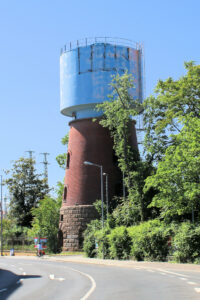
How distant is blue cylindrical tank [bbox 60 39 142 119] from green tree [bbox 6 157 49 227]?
27.8 meters

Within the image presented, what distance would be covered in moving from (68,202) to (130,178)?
746cm

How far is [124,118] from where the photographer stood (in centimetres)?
4525

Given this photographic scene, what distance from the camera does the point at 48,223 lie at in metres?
56.2

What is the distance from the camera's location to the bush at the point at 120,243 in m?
36.2

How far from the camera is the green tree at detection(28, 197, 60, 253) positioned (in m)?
53.9

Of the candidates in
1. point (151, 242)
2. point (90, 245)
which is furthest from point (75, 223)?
point (151, 242)

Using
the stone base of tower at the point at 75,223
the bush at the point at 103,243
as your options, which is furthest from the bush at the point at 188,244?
the stone base of tower at the point at 75,223

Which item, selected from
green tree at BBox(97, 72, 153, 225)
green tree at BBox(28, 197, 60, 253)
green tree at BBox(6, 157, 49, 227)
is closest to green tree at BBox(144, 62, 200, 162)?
green tree at BBox(97, 72, 153, 225)

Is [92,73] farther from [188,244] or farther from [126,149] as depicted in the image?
[188,244]

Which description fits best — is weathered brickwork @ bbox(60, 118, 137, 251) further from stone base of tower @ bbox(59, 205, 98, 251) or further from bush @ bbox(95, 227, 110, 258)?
bush @ bbox(95, 227, 110, 258)

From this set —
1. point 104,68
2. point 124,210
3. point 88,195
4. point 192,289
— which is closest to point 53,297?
point 192,289

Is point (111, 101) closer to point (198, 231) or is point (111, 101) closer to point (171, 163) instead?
point (171, 163)

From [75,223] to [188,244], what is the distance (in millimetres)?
20419

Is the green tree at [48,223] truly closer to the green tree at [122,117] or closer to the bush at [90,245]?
the bush at [90,245]
